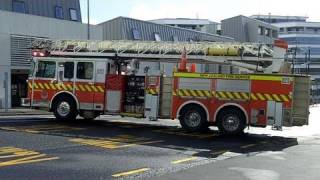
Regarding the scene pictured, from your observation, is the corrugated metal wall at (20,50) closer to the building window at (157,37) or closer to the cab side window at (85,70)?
the cab side window at (85,70)

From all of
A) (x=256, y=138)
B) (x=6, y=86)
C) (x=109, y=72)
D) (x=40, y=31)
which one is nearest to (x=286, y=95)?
A: (x=256, y=138)

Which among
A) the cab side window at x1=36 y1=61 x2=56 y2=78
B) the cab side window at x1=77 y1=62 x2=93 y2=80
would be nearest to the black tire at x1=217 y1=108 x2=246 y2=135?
the cab side window at x1=77 y1=62 x2=93 y2=80

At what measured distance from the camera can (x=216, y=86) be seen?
63.3 feet

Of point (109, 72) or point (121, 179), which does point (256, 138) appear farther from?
point (121, 179)

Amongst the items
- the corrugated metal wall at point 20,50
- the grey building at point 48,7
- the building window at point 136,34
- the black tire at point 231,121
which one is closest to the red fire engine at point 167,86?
the black tire at point 231,121

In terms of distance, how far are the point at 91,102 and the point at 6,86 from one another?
1621 cm

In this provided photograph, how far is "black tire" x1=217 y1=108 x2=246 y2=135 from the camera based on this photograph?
19000 millimetres

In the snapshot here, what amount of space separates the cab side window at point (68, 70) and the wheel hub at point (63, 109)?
0.98m

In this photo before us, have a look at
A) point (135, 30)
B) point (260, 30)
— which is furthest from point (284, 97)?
point (260, 30)

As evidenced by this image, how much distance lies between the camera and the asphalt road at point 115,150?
11.1 metres

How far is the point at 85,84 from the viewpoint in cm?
2145

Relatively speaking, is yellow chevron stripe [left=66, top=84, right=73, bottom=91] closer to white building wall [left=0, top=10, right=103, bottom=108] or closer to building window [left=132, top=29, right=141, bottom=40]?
white building wall [left=0, top=10, right=103, bottom=108]

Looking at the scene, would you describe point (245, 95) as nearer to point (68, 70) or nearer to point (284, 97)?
point (284, 97)

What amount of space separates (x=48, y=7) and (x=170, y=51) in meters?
25.9
